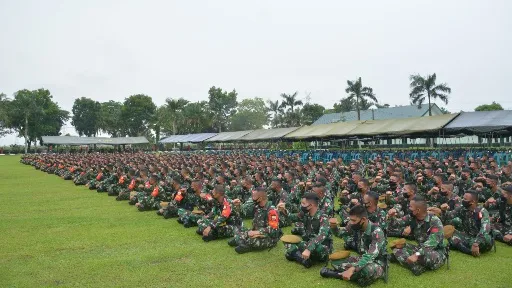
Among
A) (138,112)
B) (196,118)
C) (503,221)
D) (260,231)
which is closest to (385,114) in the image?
(196,118)

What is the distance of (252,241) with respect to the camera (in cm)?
777

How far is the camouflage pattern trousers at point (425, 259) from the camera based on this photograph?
20.5ft

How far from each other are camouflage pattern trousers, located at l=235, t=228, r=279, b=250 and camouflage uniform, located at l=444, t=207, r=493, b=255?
3504 mm

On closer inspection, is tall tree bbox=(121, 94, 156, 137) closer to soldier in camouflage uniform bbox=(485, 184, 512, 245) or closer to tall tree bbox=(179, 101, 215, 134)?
tall tree bbox=(179, 101, 215, 134)

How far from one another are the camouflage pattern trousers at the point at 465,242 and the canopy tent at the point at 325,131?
19.9 m

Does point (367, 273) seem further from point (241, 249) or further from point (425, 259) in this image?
point (241, 249)

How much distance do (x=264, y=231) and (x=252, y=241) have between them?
31 cm

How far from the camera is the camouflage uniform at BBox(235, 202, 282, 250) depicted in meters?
7.68

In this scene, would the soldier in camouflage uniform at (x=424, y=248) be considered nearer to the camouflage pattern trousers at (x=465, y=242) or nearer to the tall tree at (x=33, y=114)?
the camouflage pattern trousers at (x=465, y=242)

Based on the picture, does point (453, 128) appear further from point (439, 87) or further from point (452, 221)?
point (439, 87)

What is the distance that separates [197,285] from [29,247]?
15.6 feet

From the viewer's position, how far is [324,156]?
28781mm

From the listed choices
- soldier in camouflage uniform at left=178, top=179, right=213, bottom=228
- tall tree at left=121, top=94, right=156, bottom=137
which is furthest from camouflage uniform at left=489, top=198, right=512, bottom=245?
tall tree at left=121, top=94, right=156, bottom=137

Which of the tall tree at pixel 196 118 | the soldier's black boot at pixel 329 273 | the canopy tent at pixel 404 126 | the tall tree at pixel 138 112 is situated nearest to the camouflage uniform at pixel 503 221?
the soldier's black boot at pixel 329 273
